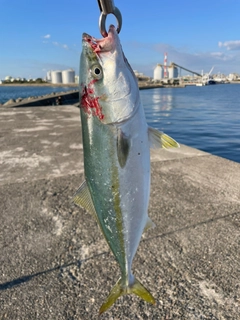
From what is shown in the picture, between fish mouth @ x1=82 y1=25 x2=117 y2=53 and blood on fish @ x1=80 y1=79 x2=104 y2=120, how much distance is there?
172mm

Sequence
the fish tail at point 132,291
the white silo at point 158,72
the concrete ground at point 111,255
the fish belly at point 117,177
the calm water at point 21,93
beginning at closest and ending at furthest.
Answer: the fish belly at point 117,177 → the fish tail at point 132,291 → the concrete ground at point 111,255 → the calm water at point 21,93 → the white silo at point 158,72

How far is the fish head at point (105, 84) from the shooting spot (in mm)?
1589

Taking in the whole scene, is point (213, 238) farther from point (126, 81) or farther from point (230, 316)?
point (126, 81)

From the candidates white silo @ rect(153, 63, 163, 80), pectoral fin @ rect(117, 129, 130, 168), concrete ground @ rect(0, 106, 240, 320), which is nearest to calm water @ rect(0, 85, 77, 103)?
concrete ground @ rect(0, 106, 240, 320)

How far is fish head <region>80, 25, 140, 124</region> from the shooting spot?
1589 mm

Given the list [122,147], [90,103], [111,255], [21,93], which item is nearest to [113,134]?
[122,147]

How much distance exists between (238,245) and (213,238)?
0.97ft

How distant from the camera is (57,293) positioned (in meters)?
2.76

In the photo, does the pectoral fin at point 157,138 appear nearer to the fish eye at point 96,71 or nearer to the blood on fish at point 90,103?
the blood on fish at point 90,103

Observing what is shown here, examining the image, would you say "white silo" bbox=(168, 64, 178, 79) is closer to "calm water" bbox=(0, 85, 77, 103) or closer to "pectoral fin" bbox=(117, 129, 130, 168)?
"calm water" bbox=(0, 85, 77, 103)

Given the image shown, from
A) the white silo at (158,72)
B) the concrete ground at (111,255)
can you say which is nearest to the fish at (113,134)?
the concrete ground at (111,255)

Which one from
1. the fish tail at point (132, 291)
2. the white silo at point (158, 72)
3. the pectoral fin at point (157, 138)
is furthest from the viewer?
the white silo at point (158, 72)

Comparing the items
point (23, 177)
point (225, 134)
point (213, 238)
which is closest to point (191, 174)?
point (213, 238)

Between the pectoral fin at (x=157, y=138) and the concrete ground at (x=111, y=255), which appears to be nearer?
the pectoral fin at (x=157, y=138)
